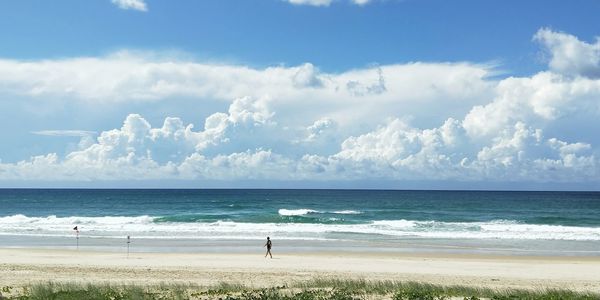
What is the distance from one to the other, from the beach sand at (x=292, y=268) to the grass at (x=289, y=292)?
2109 millimetres

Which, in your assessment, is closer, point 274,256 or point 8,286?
point 8,286

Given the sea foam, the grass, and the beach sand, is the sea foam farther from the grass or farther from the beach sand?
the grass

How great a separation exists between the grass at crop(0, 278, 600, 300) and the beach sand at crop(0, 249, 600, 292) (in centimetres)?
211

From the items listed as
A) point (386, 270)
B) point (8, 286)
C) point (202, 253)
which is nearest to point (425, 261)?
point (386, 270)

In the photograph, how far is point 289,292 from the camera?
17.2 metres

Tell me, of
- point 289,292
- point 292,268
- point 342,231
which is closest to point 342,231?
point 342,231

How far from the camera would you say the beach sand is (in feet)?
71.9

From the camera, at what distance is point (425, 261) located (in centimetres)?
2886

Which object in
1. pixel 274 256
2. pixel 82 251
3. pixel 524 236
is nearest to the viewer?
pixel 274 256

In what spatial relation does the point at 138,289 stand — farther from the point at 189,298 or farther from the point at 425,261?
the point at 425,261

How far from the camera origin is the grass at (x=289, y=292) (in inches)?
626

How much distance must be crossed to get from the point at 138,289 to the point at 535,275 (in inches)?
612

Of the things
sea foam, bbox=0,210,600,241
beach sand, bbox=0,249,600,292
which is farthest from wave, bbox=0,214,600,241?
beach sand, bbox=0,249,600,292

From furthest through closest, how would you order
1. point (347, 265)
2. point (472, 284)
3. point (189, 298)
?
point (347, 265), point (472, 284), point (189, 298)
